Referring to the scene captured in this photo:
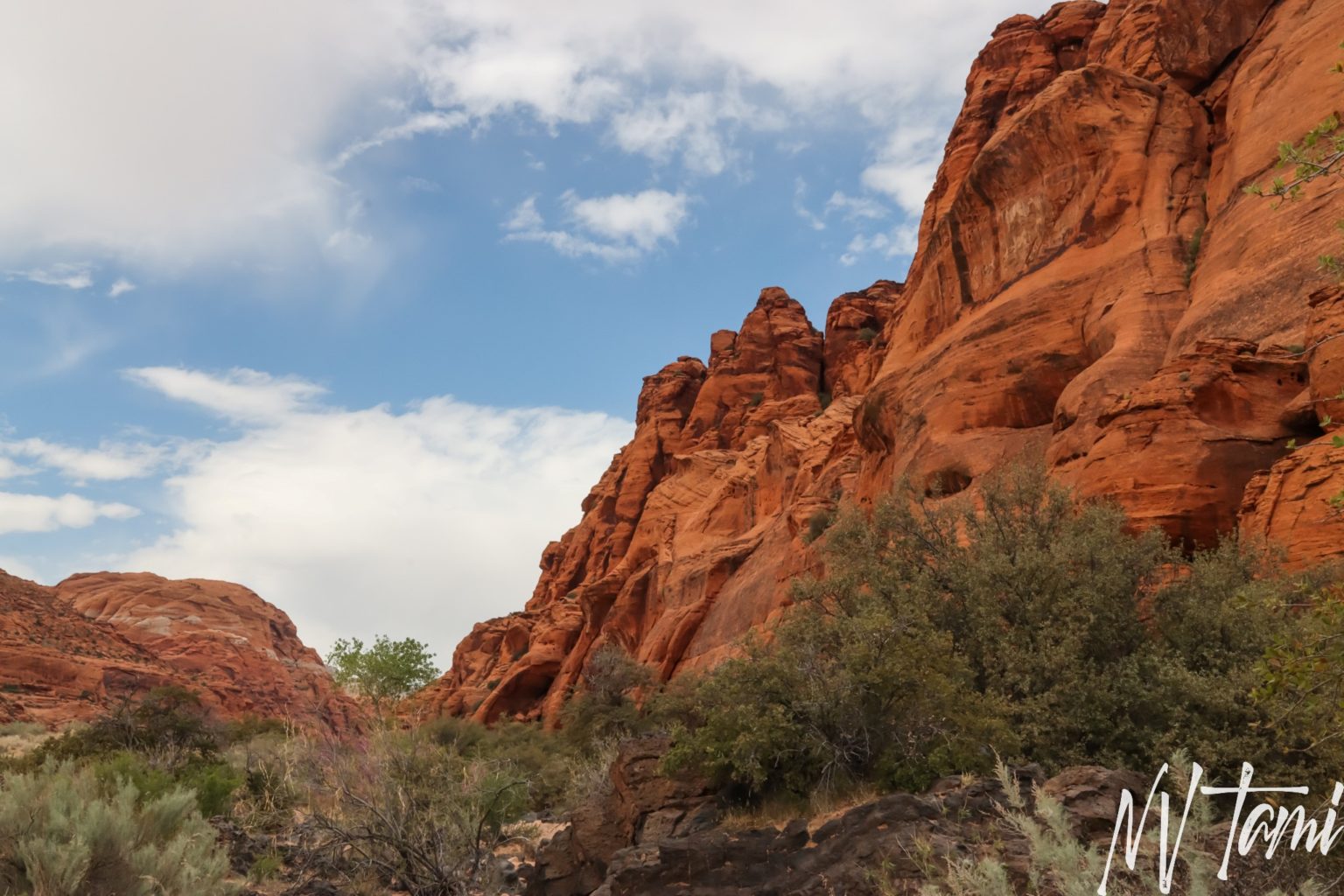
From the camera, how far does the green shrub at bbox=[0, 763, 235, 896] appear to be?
7.11 meters

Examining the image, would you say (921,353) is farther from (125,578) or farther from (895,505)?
(125,578)

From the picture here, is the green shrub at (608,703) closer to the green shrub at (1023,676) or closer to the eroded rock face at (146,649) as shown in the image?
the eroded rock face at (146,649)

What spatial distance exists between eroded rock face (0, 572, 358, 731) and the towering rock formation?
2251cm

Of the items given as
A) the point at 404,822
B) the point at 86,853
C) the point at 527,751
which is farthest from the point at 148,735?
the point at 86,853

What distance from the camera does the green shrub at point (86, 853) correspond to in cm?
711

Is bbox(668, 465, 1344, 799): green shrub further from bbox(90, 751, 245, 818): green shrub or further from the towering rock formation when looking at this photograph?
bbox(90, 751, 245, 818): green shrub

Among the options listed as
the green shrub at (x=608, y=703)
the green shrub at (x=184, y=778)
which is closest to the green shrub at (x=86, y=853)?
the green shrub at (x=184, y=778)

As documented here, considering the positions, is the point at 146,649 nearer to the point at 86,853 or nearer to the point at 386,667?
the point at 386,667

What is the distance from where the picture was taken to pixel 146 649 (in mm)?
66188

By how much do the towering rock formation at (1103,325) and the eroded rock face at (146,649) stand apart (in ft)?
73.9

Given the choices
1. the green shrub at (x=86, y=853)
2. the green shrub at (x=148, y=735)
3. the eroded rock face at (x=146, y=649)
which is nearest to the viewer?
the green shrub at (x=86, y=853)

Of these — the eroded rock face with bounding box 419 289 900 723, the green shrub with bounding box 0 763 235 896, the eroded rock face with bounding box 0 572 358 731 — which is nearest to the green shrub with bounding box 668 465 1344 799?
the green shrub with bounding box 0 763 235 896

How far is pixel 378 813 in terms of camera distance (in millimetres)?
10672

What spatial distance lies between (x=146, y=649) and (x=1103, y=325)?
228ft
